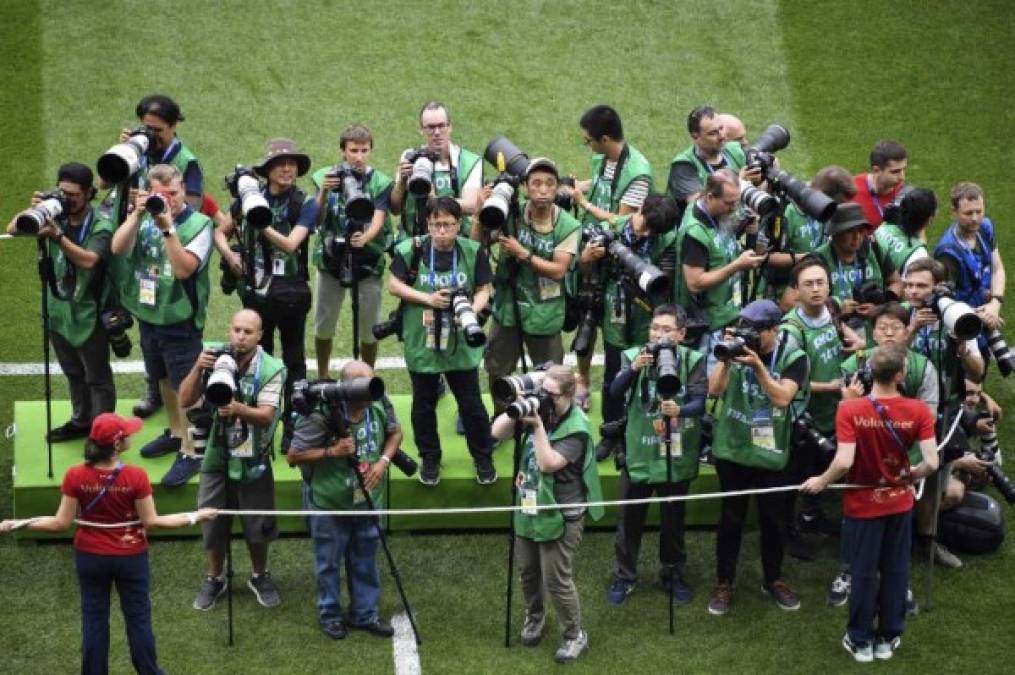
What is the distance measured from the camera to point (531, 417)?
9.99 meters

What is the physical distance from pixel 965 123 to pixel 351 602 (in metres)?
7.88

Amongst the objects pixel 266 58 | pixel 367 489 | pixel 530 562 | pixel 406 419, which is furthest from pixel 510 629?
pixel 266 58

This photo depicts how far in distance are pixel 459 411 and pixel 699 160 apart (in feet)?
7.47

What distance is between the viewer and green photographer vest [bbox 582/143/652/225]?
1206 cm

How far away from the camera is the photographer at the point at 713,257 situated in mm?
11250

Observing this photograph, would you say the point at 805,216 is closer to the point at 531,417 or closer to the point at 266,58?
the point at 531,417

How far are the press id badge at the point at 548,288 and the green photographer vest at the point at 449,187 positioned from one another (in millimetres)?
815

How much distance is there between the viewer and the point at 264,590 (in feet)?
36.4

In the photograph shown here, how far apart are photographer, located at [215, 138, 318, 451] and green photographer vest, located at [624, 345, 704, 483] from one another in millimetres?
2099

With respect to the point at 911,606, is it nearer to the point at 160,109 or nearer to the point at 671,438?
the point at 671,438

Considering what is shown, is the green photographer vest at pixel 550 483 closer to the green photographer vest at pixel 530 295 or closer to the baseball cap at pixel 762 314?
the baseball cap at pixel 762 314

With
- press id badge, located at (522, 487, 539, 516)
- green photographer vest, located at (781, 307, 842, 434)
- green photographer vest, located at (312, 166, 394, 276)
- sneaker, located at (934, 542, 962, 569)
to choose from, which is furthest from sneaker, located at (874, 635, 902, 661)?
green photographer vest, located at (312, 166, 394, 276)

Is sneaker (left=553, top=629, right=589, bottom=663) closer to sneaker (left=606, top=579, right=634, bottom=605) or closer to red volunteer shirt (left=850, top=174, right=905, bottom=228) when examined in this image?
sneaker (left=606, top=579, right=634, bottom=605)

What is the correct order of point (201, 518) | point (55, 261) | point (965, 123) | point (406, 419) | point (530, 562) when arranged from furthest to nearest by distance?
point (965, 123) < point (406, 419) < point (55, 261) < point (530, 562) < point (201, 518)
